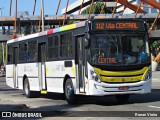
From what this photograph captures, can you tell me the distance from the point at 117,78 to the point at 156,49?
66707 mm

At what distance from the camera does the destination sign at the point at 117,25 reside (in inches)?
619

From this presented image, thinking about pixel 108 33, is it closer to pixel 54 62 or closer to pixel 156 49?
pixel 54 62

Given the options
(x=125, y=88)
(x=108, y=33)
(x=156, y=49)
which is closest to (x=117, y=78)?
(x=125, y=88)

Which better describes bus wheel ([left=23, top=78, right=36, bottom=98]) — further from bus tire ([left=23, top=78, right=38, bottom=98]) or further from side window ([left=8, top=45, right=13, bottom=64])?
side window ([left=8, top=45, right=13, bottom=64])

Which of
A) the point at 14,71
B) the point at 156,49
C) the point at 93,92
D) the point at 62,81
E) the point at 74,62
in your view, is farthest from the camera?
the point at 156,49

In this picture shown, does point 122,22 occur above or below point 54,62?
above

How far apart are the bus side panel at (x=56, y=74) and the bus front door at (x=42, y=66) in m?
0.50

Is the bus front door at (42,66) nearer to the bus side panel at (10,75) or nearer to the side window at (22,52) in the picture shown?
the side window at (22,52)

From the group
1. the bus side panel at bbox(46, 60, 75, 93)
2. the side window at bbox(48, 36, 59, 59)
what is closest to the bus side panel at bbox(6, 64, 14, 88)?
the bus side panel at bbox(46, 60, 75, 93)

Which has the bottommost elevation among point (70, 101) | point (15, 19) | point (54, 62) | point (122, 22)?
point (70, 101)

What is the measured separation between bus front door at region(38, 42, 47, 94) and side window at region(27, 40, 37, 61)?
0.48 metres

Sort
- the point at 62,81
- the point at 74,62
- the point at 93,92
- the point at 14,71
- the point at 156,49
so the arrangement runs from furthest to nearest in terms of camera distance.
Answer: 1. the point at 156,49
2. the point at 14,71
3. the point at 62,81
4. the point at 74,62
5. the point at 93,92

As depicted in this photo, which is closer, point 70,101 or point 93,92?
point 93,92

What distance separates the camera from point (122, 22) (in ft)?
52.6
